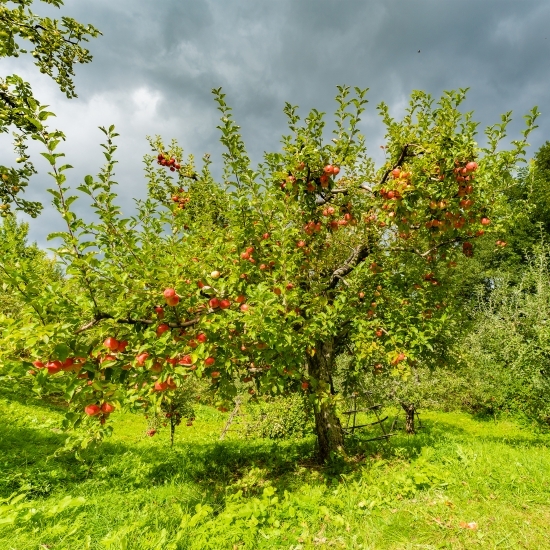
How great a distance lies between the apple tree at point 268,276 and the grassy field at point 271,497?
124cm

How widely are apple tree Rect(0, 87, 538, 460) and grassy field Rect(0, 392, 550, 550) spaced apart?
49.0 inches

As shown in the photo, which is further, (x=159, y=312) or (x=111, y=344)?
(x=159, y=312)

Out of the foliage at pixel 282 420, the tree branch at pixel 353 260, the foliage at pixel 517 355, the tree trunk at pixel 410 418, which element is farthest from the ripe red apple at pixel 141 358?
the tree trunk at pixel 410 418

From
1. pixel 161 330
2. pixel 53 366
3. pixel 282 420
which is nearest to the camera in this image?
pixel 53 366

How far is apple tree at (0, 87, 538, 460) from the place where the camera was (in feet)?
10.6

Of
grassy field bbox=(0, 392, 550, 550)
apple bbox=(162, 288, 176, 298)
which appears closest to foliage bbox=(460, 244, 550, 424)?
grassy field bbox=(0, 392, 550, 550)

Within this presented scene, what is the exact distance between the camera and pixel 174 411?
9172mm

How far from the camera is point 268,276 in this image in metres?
4.58

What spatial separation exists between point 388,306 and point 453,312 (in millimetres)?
1338

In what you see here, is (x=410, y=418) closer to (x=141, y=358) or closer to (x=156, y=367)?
(x=156, y=367)

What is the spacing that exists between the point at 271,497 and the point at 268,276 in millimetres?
3685

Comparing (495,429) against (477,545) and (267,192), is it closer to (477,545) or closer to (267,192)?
(477,545)

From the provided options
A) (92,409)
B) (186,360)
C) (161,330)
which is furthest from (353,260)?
(92,409)

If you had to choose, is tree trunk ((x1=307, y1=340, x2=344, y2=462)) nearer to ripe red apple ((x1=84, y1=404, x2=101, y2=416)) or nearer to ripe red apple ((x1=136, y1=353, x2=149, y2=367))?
ripe red apple ((x1=136, y1=353, x2=149, y2=367))
